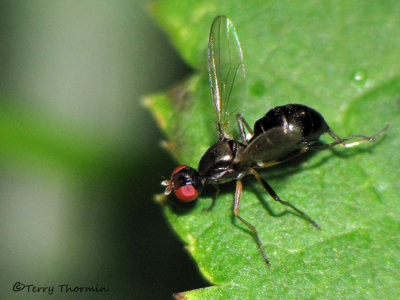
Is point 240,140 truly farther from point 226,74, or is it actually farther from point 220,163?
point 226,74

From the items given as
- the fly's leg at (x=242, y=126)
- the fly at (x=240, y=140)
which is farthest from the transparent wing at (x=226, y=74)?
the fly's leg at (x=242, y=126)

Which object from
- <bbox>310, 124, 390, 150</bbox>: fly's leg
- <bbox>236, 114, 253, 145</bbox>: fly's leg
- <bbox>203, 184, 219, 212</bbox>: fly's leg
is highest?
<bbox>236, 114, 253, 145</bbox>: fly's leg

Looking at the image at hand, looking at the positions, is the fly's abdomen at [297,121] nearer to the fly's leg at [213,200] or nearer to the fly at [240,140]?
the fly at [240,140]

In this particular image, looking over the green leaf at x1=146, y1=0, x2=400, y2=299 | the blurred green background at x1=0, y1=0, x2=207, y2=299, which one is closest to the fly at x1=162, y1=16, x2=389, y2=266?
the green leaf at x1=146, y1=0, x2=400, y2=299

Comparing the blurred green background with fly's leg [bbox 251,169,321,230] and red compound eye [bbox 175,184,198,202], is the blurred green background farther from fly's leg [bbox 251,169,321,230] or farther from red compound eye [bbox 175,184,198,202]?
fly's leg [bbox 251,169,321,230]

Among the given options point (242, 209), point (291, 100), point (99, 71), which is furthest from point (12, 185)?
point (291, 100)

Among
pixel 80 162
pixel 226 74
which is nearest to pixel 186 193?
pixel 226 74

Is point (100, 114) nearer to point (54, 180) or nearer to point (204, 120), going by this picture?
point (54, 180)
